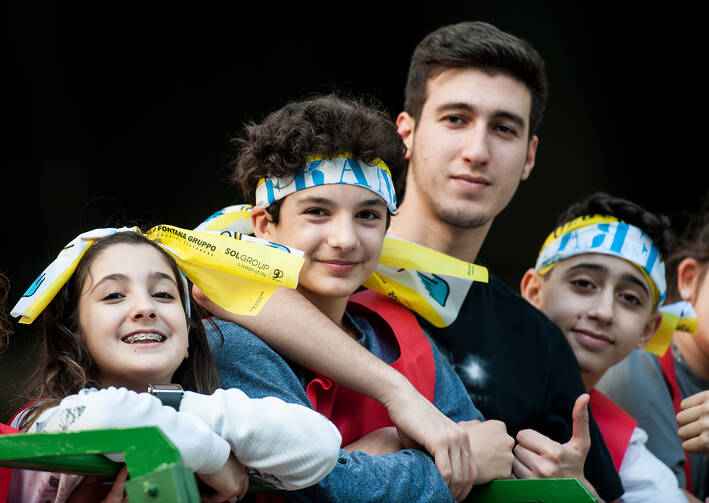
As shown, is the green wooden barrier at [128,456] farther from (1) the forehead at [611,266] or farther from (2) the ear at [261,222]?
(1) the forehead at [611,266]

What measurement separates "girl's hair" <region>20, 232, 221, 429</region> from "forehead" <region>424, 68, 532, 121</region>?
121cm

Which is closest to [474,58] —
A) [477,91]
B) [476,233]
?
[477,91]

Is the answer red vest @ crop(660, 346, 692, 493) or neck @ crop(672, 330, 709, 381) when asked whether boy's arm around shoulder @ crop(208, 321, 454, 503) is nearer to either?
red vest @ crop(660, 346, 692, 493)

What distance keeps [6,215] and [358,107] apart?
1.74m

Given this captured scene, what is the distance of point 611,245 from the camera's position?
281 centimetres

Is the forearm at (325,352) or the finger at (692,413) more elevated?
the finger at (692,413)

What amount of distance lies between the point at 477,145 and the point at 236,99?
59.9 inches

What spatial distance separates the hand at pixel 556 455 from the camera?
6.86 ft

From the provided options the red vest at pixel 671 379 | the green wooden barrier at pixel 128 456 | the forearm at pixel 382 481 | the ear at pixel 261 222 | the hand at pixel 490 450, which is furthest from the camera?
the red vest at pixel 671 379

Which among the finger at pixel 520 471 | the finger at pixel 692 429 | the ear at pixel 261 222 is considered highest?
the ear at pixel 261 222

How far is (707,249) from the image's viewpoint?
11.4 ft

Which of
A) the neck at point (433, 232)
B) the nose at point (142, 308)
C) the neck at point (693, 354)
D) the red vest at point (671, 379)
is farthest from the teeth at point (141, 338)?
the neck at point (693, 354)

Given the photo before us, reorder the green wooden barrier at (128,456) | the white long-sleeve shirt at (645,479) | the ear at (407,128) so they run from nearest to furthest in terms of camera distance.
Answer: the green wooden barrier at (128,456)
the white long-sleeve shirt at (645,479)
the ear at (407,128)

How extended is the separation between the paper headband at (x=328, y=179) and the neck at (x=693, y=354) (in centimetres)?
163
